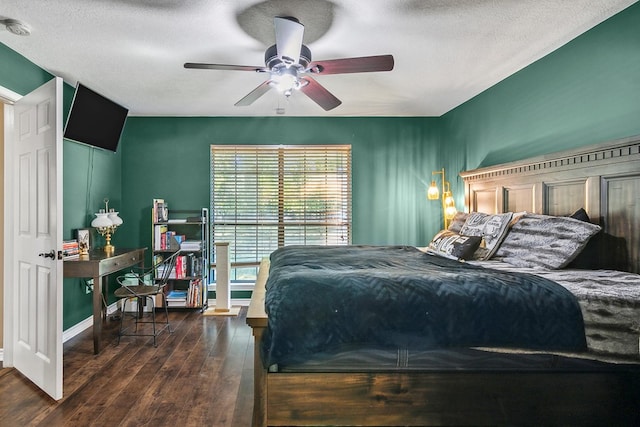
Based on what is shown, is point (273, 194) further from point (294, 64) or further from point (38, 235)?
point (38, 235)

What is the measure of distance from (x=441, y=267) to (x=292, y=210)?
2.73m

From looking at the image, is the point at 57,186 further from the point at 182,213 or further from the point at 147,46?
the point at 182,213

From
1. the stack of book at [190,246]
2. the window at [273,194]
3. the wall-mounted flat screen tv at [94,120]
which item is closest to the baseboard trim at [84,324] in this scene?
the window at [273,194]

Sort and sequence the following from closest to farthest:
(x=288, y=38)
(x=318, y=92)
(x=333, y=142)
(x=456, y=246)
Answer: (x=288, y=38) → (x=456, y=246) → (x=318, y=92) → (x=333, y=142)

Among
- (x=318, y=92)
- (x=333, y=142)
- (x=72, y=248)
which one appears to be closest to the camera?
(x=318, y=92)

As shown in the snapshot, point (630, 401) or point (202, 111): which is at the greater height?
point (202, 111)

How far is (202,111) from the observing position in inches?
170

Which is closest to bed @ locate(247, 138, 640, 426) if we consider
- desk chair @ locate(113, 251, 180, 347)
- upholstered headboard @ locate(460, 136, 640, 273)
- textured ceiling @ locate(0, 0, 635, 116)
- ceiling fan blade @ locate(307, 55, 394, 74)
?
upholstered headboard @ locate(460, 136, 640, 273)

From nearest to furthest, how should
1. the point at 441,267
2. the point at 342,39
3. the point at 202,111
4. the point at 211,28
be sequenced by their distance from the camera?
the point at 441,267
the point at 211,28
the point at 342,39
the point at 202,111

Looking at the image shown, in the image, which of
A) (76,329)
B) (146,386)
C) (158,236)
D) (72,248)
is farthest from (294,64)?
(76,329)

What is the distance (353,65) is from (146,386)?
8.69 ft

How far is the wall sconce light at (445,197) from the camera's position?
404cm

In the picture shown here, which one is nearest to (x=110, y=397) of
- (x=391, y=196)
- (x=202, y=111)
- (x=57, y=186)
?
(x=57, y=186)

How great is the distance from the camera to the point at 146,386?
2424 millimetres
